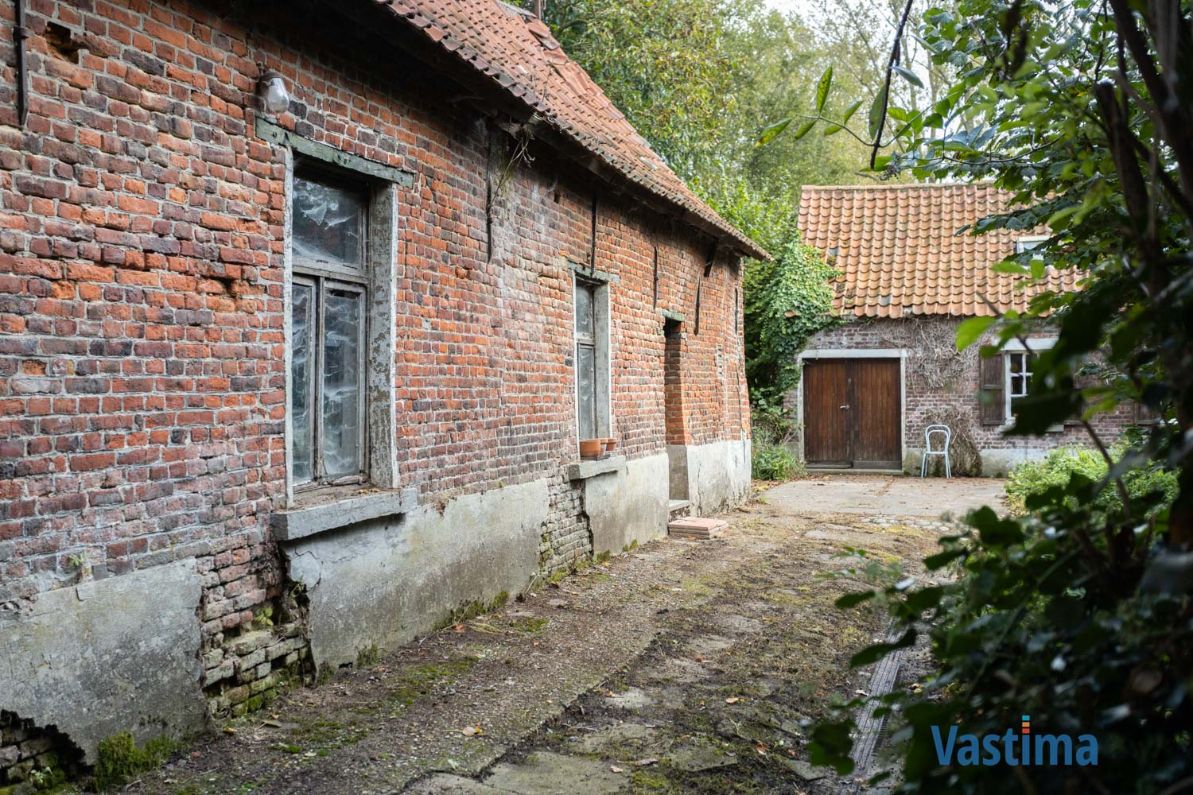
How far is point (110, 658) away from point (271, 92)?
2.86 metres

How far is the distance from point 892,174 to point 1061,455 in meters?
11.1

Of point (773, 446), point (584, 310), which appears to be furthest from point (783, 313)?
point (584, 310)

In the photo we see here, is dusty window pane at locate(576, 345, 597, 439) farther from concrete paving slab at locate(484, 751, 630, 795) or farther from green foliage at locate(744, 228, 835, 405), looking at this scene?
green foliage at locate(744, 228, 835, 405)

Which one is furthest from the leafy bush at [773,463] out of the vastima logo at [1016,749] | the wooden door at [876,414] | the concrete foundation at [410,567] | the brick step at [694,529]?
the vastima logo at [1016,749]

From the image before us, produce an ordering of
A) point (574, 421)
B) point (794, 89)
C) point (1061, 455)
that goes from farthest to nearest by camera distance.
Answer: point (794, 89) → point (1061, 455) → point (574, 421)

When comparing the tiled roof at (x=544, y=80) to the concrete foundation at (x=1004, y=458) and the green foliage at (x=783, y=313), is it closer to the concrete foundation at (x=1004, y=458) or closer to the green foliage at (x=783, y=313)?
the green foliage at (x=783, y=313)

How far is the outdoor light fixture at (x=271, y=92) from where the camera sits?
4578 mm

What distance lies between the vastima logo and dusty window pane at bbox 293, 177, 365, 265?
461 cm

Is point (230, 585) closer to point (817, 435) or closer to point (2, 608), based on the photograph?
point (2, 608)

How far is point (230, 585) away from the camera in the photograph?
14.3ft

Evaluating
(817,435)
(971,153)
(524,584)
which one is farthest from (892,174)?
(817,435)

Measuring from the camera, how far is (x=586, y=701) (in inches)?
192

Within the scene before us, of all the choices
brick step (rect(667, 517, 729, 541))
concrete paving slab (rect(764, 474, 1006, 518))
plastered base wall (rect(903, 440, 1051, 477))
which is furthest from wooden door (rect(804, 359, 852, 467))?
brick step (rect(667, 517, 729, 541))

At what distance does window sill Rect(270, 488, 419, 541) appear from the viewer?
182 inches
